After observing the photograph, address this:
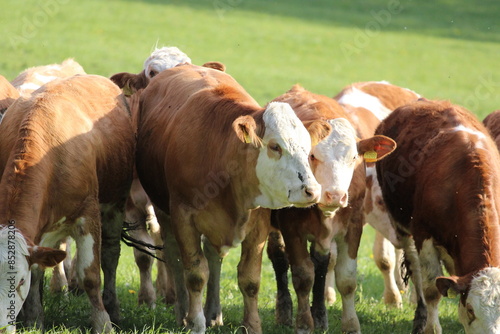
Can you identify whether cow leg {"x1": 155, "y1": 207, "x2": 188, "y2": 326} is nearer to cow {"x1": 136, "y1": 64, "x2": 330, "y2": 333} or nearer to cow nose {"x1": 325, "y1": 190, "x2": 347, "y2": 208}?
cow {"x1": 136, "y1": 64, "x2": 330, "y2": 333}

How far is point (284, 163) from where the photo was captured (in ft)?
21.4

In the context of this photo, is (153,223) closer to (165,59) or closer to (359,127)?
(165,59)

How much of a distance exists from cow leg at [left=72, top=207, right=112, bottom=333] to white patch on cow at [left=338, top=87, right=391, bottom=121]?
4.68m

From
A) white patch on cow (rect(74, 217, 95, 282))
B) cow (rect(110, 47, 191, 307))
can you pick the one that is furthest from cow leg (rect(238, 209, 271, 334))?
cow (rect(110, 47, 191, 307))

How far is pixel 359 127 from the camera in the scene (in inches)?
377

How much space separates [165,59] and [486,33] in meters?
31.7

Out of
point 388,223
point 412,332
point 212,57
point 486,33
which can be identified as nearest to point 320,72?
point 212,57

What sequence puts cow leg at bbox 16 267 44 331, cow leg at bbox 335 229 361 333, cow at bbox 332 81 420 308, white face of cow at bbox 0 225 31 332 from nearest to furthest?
white face of cow at bbox 0 225 31 332 < cow leg at bbox 16 267 44 331 < cow leg at bbox 335 229 361 333 < cow at bbox 332 81 420 308

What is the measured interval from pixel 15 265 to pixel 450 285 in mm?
3376

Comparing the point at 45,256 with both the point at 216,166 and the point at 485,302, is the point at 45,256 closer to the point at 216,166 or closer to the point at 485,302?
the point at 216,166

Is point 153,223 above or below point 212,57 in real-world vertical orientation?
above

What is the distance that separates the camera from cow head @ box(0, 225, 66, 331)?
5965 millimetres

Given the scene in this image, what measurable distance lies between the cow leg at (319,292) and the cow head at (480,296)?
1704 millimetres

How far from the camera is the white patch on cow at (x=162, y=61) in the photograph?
1009 centimetres
